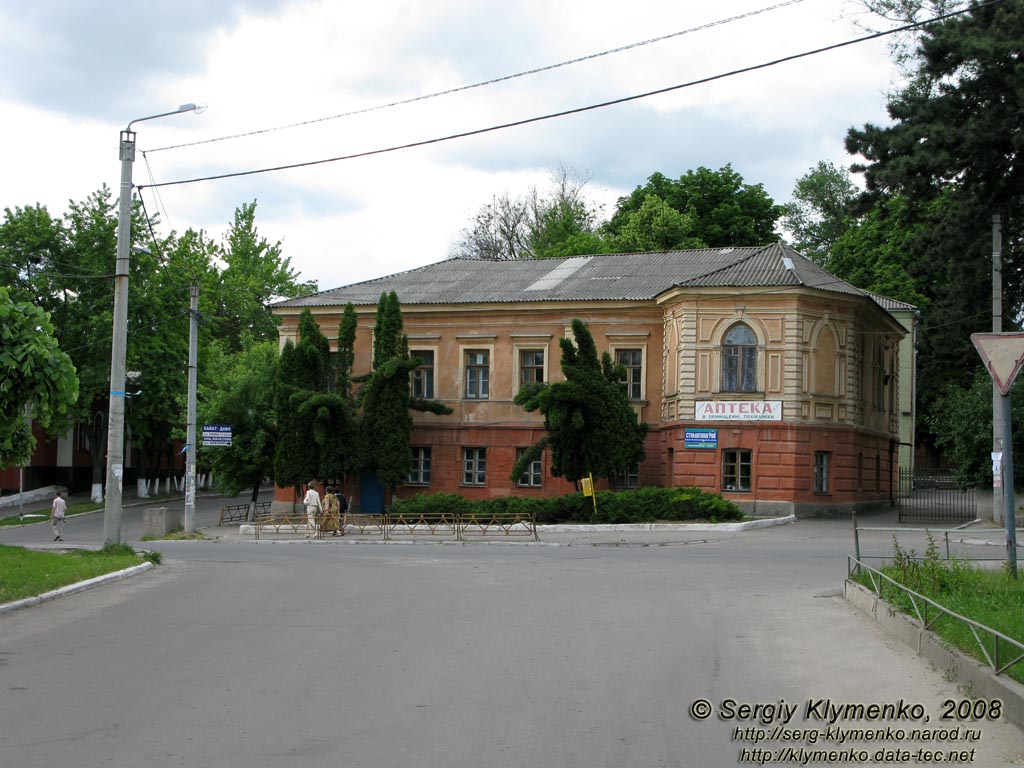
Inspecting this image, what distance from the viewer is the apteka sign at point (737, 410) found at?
39.8 meters

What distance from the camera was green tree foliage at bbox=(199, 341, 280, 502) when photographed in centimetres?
4944

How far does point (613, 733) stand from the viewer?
25.9ft

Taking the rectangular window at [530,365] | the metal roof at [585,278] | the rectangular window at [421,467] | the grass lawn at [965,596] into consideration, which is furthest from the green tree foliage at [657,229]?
the grass lawn at [965,596]

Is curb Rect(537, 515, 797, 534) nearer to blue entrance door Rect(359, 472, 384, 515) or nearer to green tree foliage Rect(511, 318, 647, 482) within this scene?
green tree foliage Rect(511, 318, 647, 482)

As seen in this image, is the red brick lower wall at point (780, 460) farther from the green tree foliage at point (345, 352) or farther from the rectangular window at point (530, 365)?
the green tree foliage at point (345, 352)

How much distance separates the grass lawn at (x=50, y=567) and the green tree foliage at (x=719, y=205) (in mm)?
45925

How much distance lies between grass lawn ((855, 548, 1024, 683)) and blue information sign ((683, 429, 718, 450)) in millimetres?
25010

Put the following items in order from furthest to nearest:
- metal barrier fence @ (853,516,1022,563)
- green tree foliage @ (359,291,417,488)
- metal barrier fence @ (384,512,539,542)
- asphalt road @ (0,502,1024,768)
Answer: green tree foliage @ (359,291,417,488), metal barrier fence @ (384,512,539,542), metal barrier fence @ (853,516,1022,563), asphalt road @ (0,502,1024,768)

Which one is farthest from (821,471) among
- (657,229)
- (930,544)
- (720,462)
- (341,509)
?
(930,544)

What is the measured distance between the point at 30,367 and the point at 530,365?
104ft

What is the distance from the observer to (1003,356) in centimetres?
1187

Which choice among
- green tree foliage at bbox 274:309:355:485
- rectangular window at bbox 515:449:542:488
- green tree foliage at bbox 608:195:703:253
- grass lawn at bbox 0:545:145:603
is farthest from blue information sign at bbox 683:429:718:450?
green tree foliage at bbox 608:195:703:253

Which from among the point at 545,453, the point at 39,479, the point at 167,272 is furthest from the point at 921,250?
the point at 39,479

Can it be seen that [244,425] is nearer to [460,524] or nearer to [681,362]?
[460,524]
